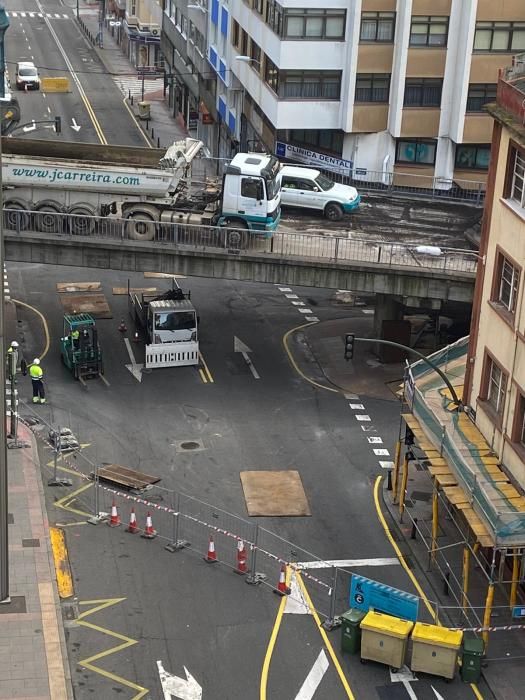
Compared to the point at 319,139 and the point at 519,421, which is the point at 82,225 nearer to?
the point at 519,421

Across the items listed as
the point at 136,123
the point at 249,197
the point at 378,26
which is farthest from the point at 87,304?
the point at 136,123

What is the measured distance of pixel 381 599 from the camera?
34812 millimetres

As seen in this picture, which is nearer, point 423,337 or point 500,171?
point 500,171

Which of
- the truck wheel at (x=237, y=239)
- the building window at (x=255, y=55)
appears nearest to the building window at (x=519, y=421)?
the truck wheel at (x=237, y=239)

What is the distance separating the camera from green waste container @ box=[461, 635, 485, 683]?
3309 cm

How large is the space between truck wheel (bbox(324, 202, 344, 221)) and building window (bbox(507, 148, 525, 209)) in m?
18.6

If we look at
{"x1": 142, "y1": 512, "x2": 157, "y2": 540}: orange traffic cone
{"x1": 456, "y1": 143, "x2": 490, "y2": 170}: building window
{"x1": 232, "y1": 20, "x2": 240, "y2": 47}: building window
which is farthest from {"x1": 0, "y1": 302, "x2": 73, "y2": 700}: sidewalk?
{"x1": 232, "y1": 20, "x2": 240, "y2": 47}: building window

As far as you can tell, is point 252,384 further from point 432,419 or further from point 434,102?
point 434,102

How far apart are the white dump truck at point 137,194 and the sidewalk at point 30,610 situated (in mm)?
12684

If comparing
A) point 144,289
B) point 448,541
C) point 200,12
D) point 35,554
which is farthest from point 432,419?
point 200,12

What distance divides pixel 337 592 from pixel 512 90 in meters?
14.4

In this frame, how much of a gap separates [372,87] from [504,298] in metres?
33.8

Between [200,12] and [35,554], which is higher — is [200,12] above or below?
above

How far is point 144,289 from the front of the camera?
61781mm
